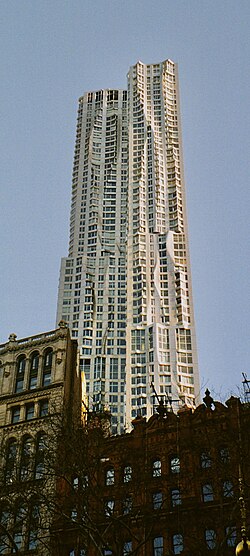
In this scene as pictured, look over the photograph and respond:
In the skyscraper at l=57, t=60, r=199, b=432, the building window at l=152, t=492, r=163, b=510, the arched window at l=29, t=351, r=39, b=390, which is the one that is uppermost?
the skyscraper at l=57, t=60, r=199, b=432

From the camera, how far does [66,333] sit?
58375mm

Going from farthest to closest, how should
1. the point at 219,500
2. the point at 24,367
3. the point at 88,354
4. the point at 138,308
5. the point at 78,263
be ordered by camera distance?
the point at 78,263, the point at 138,308, the point at 88,354, the point at 24,367, the point at 219,500

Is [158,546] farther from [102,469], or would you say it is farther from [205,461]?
[102,469]

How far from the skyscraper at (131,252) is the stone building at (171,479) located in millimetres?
60507

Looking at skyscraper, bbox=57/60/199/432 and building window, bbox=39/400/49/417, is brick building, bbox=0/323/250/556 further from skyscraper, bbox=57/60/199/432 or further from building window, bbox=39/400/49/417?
skyscraper, bbox=57/60/199/432

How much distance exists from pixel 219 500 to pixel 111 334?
90776 millimetres

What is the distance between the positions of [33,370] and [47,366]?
1.22 metres

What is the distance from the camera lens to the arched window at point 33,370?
56884 millimetres

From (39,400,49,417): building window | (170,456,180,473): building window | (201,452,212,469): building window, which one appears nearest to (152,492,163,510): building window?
(170,456,180,473): building window

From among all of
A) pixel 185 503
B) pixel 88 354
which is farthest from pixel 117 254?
pixel 185 503

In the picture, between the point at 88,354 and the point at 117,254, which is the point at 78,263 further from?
the point at 88,354

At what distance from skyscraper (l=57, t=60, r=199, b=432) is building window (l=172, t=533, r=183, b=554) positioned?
213ft

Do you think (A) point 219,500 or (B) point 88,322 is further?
(B) point 88,322

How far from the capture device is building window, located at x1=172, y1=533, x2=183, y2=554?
42.5 m
